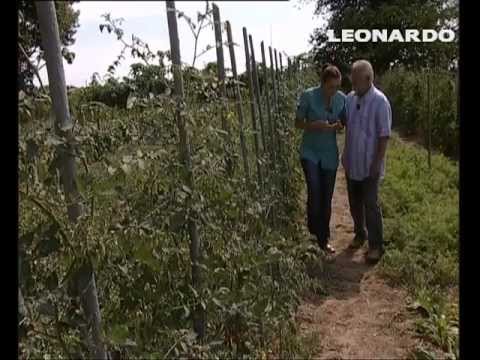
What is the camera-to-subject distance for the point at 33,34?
A: 1.41 m

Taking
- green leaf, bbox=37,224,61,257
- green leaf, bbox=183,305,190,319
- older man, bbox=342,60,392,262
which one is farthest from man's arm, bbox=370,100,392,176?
green leaf, bbox=37,224,61,257

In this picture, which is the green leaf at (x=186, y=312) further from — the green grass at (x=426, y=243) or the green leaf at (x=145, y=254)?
the green grass at (x=426, y=243)

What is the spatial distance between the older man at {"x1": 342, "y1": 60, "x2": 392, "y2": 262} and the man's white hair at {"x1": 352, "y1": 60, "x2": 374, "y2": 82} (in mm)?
700

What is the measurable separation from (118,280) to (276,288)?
93cm

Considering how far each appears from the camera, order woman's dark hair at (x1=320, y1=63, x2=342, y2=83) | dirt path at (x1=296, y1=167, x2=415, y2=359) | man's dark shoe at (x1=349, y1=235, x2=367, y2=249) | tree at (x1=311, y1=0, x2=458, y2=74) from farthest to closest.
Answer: man's dark shoe at (x1=349, y1=235, x2=367, y2=249)
dirt path at (x1=296, y1=167, x2=415, y2=359)
woman's dark hair at (x1=320, y1=63, x2=342, y2=83)
tree at (x1=311, y1=0, x2=458, y2=74)

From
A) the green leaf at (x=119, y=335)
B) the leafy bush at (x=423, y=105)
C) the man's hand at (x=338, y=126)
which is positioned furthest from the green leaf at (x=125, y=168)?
the man's hand at (x=338, y=126)

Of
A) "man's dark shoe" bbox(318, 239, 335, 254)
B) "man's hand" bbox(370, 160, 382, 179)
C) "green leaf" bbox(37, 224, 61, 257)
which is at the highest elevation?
"green leaf" bbox(37, 224, 61, 257)

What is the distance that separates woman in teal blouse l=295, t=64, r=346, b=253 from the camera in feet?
10.2

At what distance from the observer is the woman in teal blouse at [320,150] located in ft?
10.2

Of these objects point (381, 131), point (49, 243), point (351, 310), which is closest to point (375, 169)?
point (381, 131)

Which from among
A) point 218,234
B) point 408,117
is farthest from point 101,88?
point 408,117

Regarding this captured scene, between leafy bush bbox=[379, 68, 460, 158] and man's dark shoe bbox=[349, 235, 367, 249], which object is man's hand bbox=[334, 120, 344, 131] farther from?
man's dark shoe bbox=[349, 235, 367, 249]

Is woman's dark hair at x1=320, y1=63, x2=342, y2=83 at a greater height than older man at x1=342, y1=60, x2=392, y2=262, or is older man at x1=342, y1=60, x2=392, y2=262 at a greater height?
woman's dark hair at x1=320, y1=63, x2=342, y2=83

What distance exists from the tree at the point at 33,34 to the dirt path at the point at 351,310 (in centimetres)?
174
